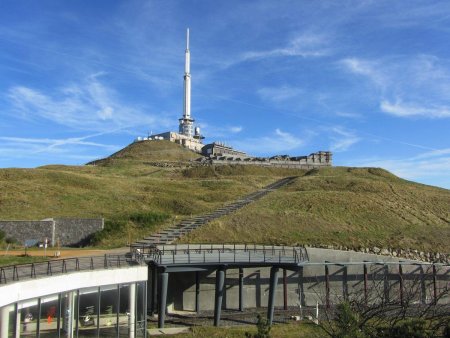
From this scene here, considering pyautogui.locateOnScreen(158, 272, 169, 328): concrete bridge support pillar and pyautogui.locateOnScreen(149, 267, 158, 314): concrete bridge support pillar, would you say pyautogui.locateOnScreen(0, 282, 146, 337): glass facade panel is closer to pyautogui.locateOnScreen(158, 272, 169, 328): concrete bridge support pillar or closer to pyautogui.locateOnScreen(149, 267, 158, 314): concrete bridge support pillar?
pyautogui.locateOnScreen(158, 272, 169, 328): concrete bridge support pillar

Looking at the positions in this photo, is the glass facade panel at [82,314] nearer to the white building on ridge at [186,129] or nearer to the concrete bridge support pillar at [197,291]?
the concrete bridge support pillar at [197,291]

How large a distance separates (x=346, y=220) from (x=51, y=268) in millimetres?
40212

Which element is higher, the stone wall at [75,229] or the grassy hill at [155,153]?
the grassy hill at [155,153]

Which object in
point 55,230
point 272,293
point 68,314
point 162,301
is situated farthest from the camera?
point 55,230

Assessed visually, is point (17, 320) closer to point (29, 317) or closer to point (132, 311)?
point (29, 317)

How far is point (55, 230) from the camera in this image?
4809 centimetres

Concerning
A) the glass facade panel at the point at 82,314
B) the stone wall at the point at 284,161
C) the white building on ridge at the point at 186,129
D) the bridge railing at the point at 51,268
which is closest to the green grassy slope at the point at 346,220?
the bridge railing at the point at 51,268

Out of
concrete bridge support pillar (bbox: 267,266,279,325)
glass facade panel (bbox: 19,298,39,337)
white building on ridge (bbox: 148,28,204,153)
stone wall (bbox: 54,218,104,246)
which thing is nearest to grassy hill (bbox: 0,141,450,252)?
stone wall (bbox: 54,218,104,246)

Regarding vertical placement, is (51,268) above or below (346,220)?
below

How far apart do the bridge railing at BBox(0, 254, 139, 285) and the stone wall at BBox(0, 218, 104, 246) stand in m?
19.1

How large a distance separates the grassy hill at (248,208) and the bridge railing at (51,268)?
17531 mm

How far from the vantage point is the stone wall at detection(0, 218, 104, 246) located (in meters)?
46.2

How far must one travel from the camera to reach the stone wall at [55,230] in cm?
4619

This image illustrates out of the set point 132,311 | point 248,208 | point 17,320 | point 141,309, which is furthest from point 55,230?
point 17,320
